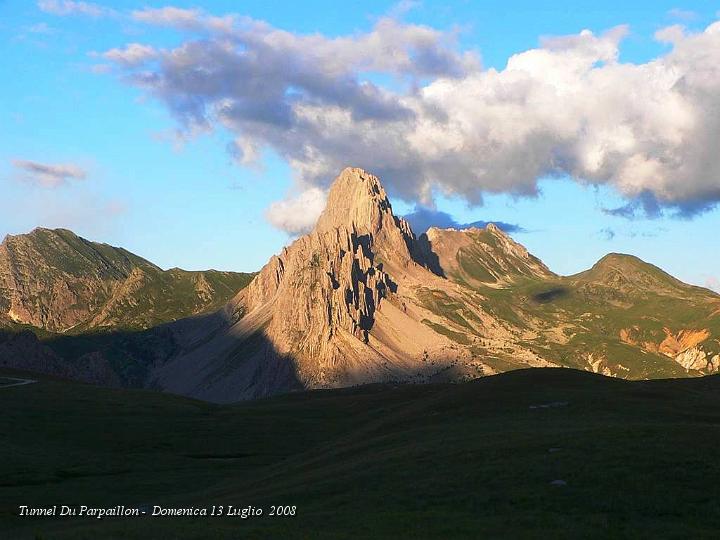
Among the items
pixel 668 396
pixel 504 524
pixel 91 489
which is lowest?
pixel 91 489

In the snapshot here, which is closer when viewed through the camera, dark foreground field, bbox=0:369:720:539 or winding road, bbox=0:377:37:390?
dark foreground field, bbox=0:369:720:539

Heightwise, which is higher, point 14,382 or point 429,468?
point 14,382

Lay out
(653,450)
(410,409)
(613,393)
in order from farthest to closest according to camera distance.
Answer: (410,409) → (613,393) → (653,450)

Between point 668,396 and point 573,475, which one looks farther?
point 668,396

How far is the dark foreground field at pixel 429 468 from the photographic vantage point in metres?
43.1

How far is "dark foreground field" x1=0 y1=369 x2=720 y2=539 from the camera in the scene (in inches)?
1698

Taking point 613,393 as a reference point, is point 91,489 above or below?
below

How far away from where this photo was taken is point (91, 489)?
82750mm

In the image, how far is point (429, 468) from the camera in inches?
2272

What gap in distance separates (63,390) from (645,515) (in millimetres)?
155204

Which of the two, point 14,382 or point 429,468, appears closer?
point 429,468

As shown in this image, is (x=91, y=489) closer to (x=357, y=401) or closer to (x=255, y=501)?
(x=255, y=501)

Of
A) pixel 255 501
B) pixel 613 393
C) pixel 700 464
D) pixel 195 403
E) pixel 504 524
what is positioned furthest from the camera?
pixel 195 403

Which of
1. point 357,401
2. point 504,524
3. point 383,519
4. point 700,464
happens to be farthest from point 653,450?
point 357,401
